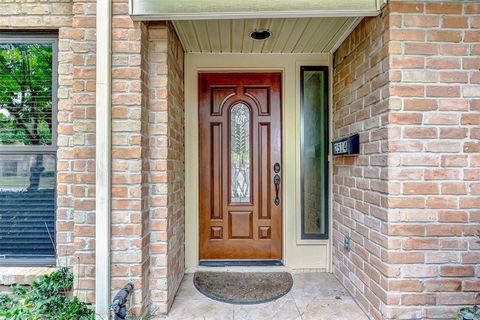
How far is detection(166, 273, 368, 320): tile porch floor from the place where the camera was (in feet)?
6.54

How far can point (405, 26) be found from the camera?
173 centimetres

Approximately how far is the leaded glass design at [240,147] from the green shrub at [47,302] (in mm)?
1464

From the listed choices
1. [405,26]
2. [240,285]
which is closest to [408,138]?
[405,26]

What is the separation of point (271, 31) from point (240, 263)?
204 centimetres

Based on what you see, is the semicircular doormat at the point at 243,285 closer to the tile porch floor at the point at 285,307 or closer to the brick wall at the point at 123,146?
the tile porch floor at the point at 285,307

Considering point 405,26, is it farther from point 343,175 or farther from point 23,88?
point 23,88

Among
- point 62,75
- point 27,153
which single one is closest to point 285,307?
point 27,153

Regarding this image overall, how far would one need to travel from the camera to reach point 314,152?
2764mm

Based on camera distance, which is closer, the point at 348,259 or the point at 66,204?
the point at 66,204


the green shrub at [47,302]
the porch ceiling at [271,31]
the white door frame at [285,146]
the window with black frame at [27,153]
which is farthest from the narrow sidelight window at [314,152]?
the window with black frame at [27,153]

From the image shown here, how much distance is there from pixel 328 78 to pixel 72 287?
2.65 metres

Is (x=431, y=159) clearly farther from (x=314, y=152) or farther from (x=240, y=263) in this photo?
(x=240, y=263)

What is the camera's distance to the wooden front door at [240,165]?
279 centimetres

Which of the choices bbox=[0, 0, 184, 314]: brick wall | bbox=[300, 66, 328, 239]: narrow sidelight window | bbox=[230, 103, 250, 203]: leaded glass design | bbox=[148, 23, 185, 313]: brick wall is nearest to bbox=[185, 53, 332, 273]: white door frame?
bbox=[300, 66, 328, 239]: narrow sidelight window
